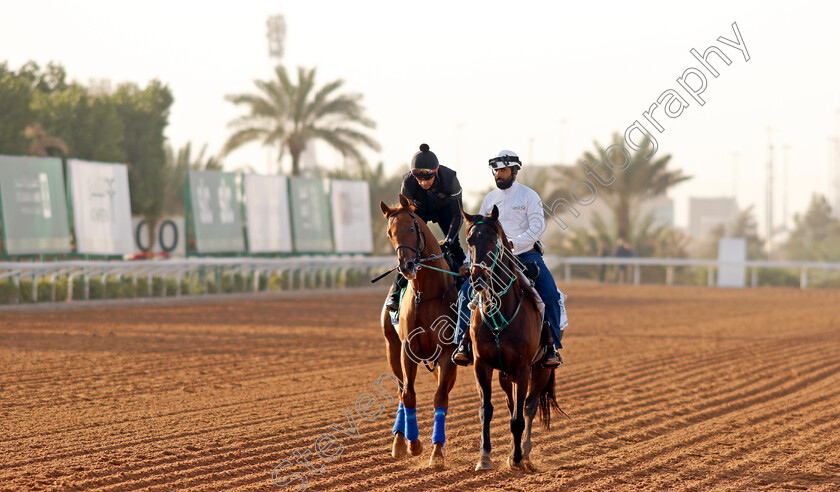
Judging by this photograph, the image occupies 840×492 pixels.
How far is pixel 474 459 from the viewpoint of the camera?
7492 millimetres

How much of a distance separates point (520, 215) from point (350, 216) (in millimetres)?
27838

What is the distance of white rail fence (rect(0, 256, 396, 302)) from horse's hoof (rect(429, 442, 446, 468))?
15.7m

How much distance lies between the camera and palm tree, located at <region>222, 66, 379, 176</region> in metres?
36.5

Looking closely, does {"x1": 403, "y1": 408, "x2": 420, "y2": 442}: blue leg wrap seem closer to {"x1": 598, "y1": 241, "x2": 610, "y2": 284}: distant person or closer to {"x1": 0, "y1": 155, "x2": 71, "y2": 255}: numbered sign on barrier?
{"x1": 0, "y1": 155, "x2": 71, "y2": 255}: numbered sign on barrier

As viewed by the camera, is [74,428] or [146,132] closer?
[74,428]

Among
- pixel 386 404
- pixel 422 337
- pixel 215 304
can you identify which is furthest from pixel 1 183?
pixel 422 337

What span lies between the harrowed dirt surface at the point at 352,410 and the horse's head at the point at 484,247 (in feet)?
4.87

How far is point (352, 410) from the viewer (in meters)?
9.84

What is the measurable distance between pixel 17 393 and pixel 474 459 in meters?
5.74

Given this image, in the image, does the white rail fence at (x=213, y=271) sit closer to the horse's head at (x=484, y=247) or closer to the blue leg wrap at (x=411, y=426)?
the blue leg wrap at (x=411, y=426)

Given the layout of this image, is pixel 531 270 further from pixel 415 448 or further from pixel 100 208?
pixel 100 208

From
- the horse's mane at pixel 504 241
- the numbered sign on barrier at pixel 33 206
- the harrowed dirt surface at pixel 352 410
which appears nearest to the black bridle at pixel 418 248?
the horse's mane at pixel 504 241

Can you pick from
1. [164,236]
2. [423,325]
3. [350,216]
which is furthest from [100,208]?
[423,325]

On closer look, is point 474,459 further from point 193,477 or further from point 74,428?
point 74,428
